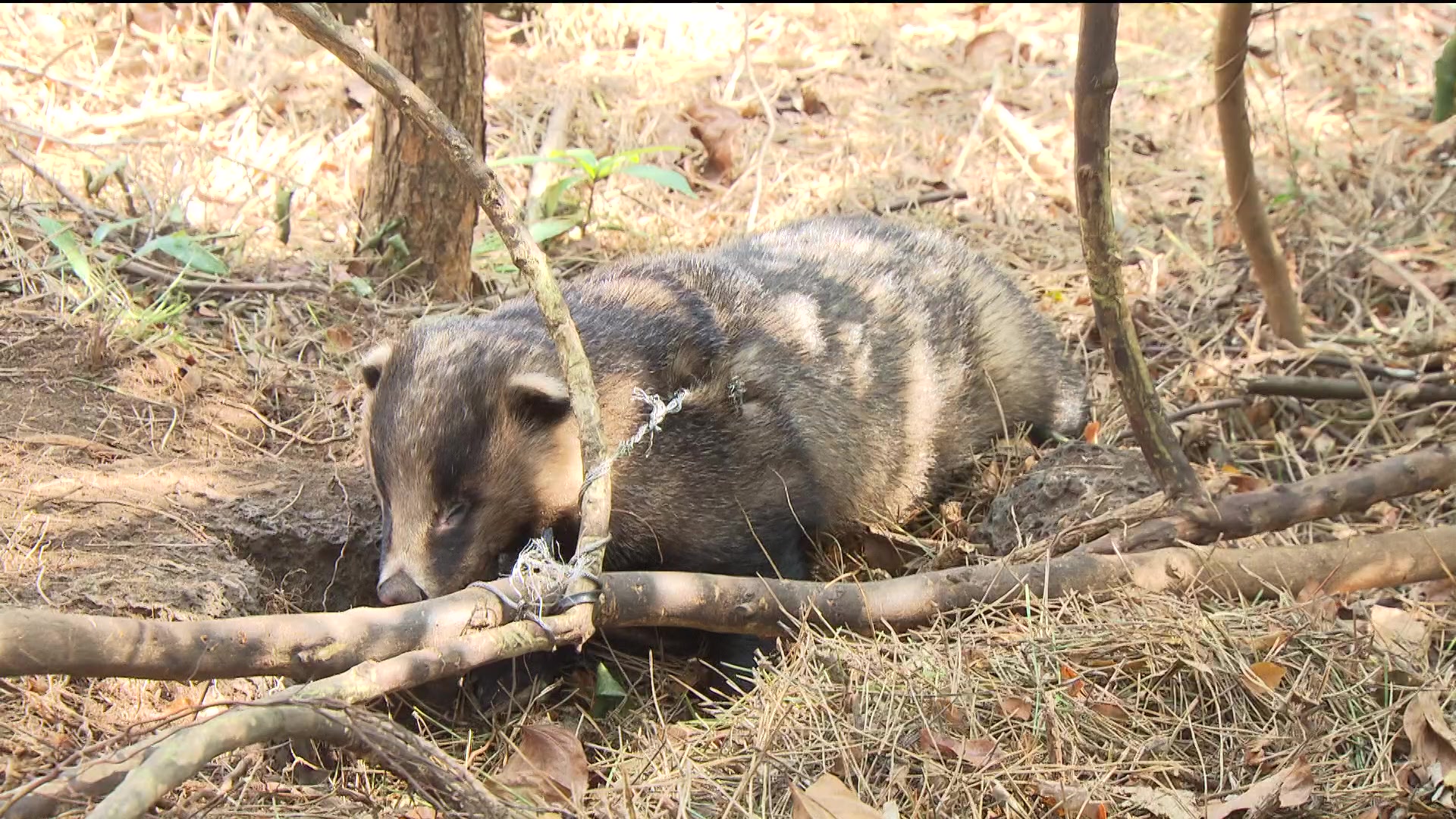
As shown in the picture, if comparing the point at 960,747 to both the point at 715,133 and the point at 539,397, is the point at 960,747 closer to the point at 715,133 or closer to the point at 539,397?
the point at 539,397

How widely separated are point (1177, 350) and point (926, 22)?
14.7ft

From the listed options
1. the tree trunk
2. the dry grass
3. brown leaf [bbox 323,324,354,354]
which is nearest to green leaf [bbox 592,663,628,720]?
the dry grass

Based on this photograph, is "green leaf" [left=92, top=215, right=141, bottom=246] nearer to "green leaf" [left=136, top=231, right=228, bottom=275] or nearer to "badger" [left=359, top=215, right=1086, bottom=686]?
"green leaf" [left=136, top=231, right=228, bottom=275]

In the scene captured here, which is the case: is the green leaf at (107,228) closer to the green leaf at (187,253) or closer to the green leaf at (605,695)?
the green leaf at (187,253)

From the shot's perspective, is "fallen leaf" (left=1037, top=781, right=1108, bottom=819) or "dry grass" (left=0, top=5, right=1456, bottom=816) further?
"dry grass" (left=0, top=5, right=1456, bottom=816)

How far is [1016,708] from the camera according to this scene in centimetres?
352

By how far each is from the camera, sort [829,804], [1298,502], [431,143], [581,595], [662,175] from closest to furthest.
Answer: [829,804] → [581,595] → [1298,502] → [431,143] → [662,175]

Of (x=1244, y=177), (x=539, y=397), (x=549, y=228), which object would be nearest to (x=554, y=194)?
(x=549, y=228)

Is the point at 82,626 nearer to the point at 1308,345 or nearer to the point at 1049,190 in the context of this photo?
the point at 1308,345

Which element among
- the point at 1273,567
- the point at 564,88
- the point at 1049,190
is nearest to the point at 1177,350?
the point at 1049,190

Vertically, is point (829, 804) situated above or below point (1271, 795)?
below

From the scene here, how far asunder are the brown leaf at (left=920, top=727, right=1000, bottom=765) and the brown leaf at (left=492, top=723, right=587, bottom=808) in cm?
99

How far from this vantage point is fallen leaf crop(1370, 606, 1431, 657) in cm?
394

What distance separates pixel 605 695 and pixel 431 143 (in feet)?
10.3
